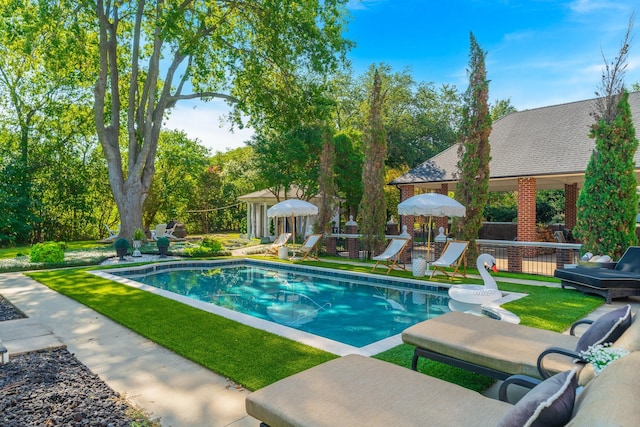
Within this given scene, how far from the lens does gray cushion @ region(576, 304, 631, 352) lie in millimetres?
2812

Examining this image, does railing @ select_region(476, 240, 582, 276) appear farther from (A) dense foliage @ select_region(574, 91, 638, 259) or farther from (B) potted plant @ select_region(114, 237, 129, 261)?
(B) potted plant @ select_region(114, 237, 129, 261)

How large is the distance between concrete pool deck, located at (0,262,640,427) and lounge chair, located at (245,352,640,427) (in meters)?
0.85

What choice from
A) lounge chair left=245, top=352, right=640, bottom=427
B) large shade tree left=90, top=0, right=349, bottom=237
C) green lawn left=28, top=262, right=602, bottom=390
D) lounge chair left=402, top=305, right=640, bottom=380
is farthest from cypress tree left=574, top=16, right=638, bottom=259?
large shade tree left=90, top=0, right=349, bottom=237

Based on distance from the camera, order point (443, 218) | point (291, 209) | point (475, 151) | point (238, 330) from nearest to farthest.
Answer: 1. point (238, 330)
2. point (475, 151)
3. point (291, 209)
4. point (443, 218)

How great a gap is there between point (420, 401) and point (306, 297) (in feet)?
23.4

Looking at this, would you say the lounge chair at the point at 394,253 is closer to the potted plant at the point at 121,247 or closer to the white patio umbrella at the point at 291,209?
the white patio umbrella at the point at 291,209

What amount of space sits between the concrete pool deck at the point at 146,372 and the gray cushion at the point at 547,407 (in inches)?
83.5

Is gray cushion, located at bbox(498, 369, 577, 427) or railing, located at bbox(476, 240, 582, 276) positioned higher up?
gray cushion, located at bbox(498, 369, 577, 427)

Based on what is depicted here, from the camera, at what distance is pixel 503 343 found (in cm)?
358

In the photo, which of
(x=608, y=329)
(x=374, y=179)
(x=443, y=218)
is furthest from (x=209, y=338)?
(x=443, y=218)

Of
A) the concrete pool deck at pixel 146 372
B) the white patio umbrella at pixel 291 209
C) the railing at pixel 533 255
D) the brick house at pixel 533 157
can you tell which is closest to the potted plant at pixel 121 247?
the white patio umbrella at pixel 291 209

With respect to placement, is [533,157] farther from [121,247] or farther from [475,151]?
[121,247]

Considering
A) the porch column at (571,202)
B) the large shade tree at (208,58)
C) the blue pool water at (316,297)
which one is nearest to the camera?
the blue pool water at (316,297)

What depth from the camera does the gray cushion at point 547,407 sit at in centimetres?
160
